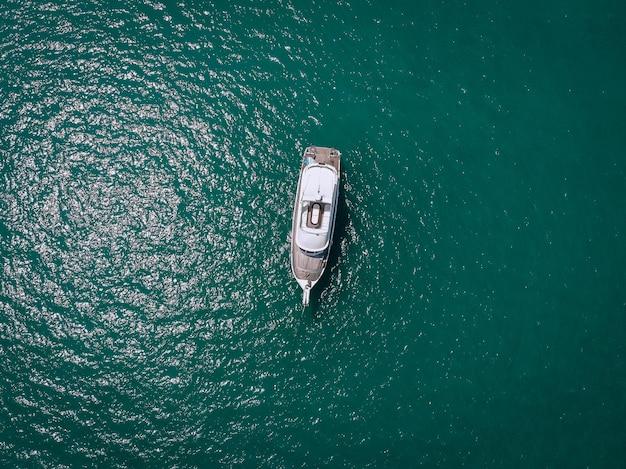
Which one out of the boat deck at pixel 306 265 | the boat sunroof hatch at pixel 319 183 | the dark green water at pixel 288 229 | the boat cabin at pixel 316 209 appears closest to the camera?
the dark green water at pixel 288 229

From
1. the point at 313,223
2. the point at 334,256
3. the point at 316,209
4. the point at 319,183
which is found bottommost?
the point at 334,256

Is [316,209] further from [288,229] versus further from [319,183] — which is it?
[288,229]

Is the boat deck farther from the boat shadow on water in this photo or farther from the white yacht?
the boat shadow on water

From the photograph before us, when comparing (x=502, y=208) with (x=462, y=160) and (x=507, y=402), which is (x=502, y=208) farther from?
(x=507, y=402)

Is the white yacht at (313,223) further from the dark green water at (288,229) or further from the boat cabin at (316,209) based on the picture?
the dark green water at (288,229)

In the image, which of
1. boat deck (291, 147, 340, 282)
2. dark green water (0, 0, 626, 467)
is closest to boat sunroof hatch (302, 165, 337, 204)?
dark green water (0, 0, 626, 467)

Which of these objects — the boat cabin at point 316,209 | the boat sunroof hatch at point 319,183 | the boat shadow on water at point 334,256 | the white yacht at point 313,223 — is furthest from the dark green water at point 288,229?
the boat sunroof hatch at point 319,183

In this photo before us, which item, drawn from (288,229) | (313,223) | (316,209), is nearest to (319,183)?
(316,209)
